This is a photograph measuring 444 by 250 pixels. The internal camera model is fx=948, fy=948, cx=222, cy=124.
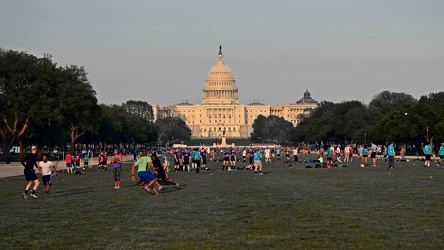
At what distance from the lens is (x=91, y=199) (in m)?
28.5

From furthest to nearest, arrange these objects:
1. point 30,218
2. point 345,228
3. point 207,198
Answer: point 207,198 → point 30,218 → point 345,228

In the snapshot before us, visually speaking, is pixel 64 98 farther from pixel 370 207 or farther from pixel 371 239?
pixel 371 239

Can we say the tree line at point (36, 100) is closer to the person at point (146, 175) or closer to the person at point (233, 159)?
the person at point (233, 159)

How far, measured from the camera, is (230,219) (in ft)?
68.3

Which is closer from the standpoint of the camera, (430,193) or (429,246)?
(429,246)

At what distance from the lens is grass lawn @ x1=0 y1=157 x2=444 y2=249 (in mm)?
16734

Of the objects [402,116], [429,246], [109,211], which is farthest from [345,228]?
[402,116]

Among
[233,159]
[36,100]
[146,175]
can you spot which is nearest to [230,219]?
[146,175]

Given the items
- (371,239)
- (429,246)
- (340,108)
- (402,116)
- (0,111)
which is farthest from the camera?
(340,108)

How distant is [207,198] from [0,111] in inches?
2253

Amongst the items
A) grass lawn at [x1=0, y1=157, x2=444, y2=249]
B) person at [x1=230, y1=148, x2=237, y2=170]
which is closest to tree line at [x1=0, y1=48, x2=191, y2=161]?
person at [x1=230, y1=148, x2=237, y2=170]

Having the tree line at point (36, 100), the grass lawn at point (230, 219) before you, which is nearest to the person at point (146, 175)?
the grass lawn at point (230, 219)

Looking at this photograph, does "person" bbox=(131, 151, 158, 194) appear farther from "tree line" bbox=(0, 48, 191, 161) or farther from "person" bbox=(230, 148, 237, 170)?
"tree line" bbox=(0, 48, 191, 161)

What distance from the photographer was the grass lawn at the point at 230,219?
16734 millimetres
